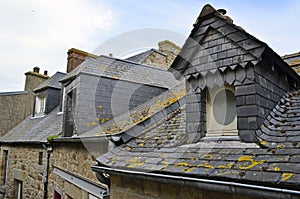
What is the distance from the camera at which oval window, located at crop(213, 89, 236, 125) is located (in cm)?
309

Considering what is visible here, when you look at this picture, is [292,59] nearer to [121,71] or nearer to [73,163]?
[121,71]

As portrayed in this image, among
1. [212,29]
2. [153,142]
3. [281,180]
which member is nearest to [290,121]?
[281,180]

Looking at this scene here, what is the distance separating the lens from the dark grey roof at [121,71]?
676cm

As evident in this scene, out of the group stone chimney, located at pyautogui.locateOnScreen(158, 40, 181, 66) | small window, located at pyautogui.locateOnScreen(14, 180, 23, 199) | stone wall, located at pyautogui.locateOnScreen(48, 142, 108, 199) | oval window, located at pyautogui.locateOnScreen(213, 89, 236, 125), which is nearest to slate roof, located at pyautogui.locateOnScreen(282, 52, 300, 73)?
oval window, located at pyautogui.locateOnScreen(213, 89, 236, 125)

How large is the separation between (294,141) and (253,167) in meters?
0.58

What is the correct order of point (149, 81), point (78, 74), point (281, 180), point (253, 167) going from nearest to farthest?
1. point (281, 180)
2. point (253, 167)
3. point (78, 74)
4. point (149, 81)

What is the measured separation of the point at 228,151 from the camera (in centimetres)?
271

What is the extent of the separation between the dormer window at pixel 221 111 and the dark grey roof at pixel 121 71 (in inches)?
160

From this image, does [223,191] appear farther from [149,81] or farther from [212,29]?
[149,81]

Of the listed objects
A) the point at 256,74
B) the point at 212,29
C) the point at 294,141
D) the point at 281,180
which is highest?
the point at 212,29

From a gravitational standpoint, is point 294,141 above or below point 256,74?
below

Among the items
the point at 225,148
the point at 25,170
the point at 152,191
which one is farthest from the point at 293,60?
the point at 25,170

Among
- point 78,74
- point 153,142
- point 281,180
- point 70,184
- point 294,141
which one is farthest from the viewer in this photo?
point 78,74

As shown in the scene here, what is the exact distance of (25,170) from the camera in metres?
9.56
